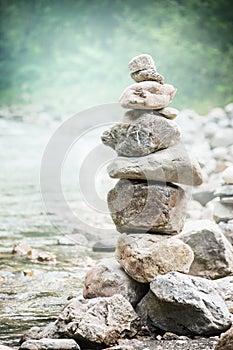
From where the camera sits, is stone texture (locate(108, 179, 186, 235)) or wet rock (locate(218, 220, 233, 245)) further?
wet rock (locate(218, 220, 233, 245))

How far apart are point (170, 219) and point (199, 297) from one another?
2.57 ft

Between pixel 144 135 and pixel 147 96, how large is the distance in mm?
305

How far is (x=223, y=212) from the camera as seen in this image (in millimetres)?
6836

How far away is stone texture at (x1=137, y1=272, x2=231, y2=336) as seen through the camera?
4.14m

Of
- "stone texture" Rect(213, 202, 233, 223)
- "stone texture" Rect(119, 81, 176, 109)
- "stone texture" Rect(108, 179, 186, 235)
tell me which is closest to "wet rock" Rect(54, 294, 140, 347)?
"stone texture" Rect(108, 179, 186, 235)

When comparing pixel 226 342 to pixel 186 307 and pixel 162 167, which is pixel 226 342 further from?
pixel 162 167

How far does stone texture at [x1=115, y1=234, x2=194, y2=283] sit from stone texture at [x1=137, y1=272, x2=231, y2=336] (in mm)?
264

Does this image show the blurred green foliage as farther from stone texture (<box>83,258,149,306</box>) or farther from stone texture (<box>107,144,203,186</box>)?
stone texture (<box>83,258,149,306</box>)

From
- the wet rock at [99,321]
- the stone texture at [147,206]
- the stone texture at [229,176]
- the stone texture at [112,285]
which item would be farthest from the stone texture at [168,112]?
the stone texture at [229,176]

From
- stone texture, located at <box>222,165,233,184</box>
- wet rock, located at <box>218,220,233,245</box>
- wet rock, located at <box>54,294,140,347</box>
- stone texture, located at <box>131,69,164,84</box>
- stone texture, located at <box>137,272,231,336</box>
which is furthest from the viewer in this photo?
stone texture, located at <box>222,165,233,184</box>

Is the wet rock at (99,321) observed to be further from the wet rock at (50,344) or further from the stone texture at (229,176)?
the stone texture at (229,176)

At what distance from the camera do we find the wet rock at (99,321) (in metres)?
4.02

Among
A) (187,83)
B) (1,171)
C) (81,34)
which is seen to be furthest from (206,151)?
(81,34)

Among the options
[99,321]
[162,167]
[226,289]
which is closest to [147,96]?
[162,167]
